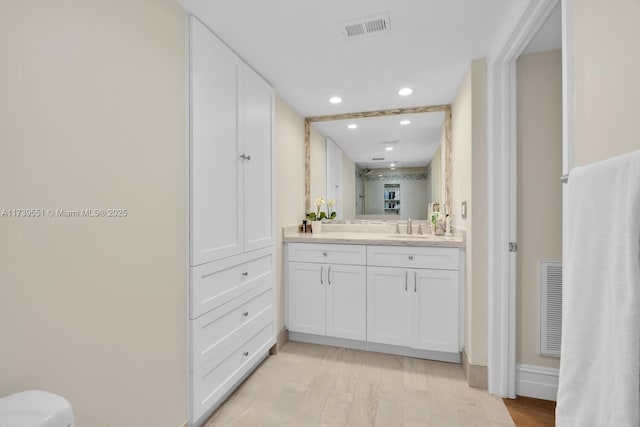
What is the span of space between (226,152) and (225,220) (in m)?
0.41

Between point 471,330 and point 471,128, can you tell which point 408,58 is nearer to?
point 471,128

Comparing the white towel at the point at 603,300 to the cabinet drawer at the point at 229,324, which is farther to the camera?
the cabinet drawer at the point at 229,324

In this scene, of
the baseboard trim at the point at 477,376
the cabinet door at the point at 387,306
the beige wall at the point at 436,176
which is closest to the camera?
the baseboard trim at the point at 477,376

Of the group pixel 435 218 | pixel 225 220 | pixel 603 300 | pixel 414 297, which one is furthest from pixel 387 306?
pixel 603 300

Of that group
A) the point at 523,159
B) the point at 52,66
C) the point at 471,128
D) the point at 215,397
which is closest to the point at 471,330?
the point at 523,159

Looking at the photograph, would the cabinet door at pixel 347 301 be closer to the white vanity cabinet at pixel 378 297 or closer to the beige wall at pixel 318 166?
the white vanity cabinet at pixel 378 297

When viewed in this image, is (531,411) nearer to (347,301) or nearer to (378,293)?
(378,293)

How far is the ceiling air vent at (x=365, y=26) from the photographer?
1.59 metres

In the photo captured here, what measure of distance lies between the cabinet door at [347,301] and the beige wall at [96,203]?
4.35 feet

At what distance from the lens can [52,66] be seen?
3.20ft

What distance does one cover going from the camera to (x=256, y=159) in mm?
2191

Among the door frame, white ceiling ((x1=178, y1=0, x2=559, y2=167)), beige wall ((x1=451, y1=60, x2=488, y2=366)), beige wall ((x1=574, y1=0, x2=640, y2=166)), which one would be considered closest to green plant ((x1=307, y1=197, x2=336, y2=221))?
white ceiling ((x1=178, y1=0, x2=559, y2=167))

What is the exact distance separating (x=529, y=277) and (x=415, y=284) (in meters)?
0.75

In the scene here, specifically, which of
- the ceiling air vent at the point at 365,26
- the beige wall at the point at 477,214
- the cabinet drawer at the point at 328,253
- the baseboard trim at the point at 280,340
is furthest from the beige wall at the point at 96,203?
the beige wall at the point at 477,214
